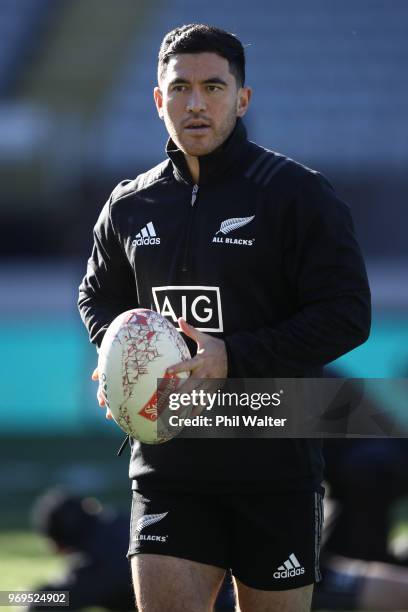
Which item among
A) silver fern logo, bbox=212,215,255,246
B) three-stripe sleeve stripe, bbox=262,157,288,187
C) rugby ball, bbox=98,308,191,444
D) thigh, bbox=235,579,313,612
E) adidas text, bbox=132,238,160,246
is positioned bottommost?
thigh, bbox=235,579,313,612

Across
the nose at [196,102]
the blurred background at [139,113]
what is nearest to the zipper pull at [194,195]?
the nose at [196,102]

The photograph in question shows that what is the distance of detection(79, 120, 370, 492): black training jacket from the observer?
331 cm

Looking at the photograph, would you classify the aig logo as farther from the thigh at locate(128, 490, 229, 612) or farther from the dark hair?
the dark hair

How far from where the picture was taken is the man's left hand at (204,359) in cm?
321

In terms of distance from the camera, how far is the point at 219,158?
3.47 m

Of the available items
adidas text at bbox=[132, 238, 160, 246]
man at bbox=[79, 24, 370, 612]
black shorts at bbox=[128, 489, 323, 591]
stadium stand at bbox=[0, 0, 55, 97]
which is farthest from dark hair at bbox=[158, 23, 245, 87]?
stadium stand at bbox=[0, 0, 55, 97]

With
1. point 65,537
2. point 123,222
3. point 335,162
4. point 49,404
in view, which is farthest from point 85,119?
point 123,222

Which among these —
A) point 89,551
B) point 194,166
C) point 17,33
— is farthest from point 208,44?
point 17,33

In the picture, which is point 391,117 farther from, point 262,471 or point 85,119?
point 262,471

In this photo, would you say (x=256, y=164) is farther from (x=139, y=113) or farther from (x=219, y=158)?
(x=139, y=113)

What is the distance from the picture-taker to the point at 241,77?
3.48 m

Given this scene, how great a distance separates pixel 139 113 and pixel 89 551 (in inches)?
589

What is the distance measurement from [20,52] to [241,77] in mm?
17556

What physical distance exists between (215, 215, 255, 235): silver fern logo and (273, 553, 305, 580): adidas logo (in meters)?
0.94
